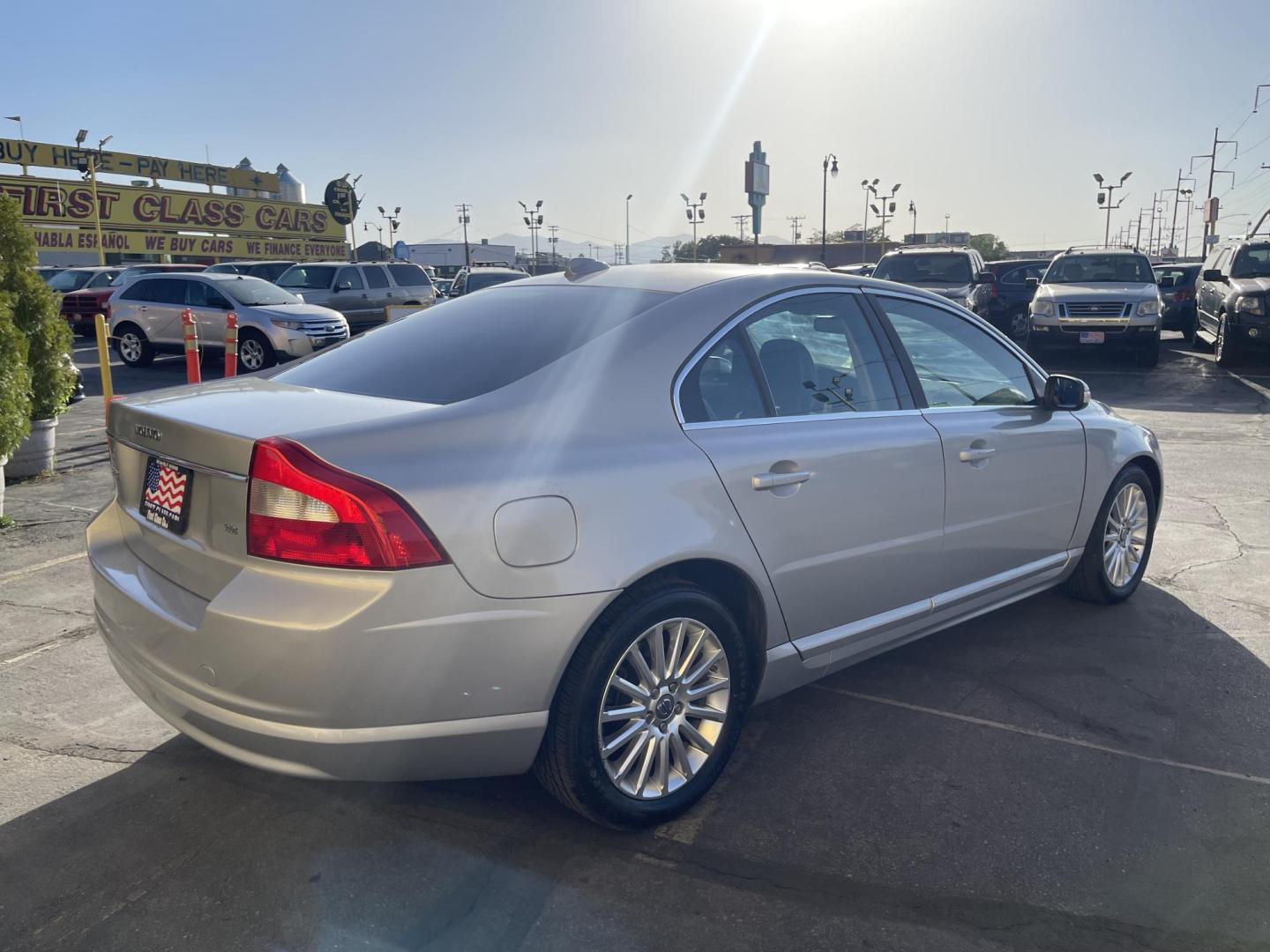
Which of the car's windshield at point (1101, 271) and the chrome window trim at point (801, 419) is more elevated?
the car's windshield at point (1101, 271)

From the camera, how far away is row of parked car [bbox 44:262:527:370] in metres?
16.3

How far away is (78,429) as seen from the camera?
10695mm

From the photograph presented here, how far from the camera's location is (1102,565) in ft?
16.0

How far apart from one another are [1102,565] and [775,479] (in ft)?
8.23

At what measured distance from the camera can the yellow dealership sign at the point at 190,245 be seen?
4259cm

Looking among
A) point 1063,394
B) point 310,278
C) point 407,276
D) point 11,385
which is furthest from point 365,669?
point 407,276

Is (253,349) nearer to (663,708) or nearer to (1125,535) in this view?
(1125,535)

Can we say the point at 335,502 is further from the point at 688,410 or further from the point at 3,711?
the point at 3,711

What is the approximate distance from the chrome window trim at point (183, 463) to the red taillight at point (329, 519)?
12cm

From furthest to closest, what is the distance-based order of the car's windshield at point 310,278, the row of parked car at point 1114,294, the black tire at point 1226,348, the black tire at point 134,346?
1. the car's windshield at point 310,278
2. the black tire at point 134,346
3. the black tire at point 1226,348
4. the row of parked car at point 1114,294

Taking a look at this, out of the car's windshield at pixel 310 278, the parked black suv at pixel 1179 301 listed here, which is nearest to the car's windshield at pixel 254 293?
the car's windshield at pixel 310 278

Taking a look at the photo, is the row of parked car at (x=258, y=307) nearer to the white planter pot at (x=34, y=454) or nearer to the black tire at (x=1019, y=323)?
the white planter pot at (x=34, y=454)

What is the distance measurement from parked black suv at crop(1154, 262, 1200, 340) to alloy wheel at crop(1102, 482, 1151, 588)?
724 inches

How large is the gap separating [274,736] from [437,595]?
21.6 inches
